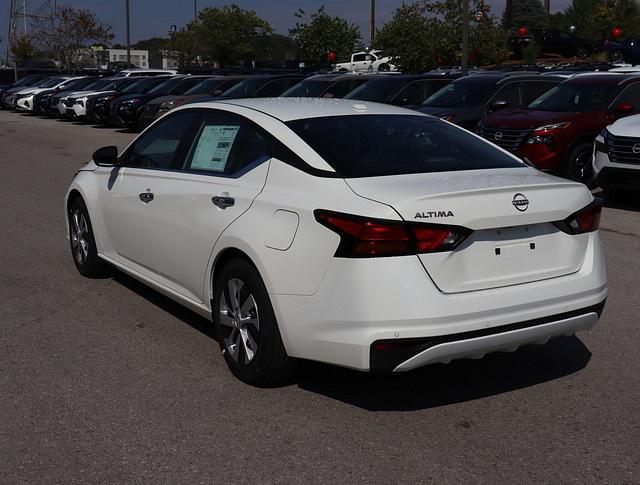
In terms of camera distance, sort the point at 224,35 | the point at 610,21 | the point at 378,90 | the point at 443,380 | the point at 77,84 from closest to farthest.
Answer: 1. the point at 443,380
2. the point at 378,90
3. the point at 77,84
4. the point at 610,21
5. the point at 224,35

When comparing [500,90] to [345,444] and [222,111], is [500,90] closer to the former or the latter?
[222,111]

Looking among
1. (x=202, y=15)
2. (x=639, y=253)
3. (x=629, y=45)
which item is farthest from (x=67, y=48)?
(x=639, y=253)

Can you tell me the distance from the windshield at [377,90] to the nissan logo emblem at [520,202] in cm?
1224

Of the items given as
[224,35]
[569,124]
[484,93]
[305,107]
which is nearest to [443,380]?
[305,107]

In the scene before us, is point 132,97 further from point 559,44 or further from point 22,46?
point 22,46

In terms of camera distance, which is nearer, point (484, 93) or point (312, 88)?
point (484, 93)

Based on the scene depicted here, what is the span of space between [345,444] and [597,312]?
1.60 meters

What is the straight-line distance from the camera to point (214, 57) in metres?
65.9

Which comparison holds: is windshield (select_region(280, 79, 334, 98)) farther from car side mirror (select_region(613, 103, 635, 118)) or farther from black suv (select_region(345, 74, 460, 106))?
car side mirror (select_region(613, 103, 635, 118))

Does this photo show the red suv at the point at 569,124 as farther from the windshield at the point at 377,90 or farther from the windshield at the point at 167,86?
the windshield at the point at 167,86

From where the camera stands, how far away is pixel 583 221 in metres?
4.70

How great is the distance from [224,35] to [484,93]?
51.3 m

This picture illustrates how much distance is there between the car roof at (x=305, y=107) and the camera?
529 centimetres

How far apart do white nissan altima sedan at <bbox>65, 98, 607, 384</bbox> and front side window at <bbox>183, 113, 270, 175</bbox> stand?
1cm
